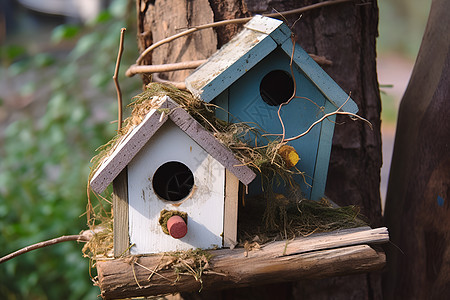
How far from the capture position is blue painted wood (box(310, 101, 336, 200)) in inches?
47.3

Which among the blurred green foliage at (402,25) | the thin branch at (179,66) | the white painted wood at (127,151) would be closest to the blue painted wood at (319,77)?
the thin branch at (179,66)

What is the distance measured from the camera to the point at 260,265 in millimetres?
1059

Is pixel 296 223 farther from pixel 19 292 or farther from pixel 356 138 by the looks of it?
pixel 19 292

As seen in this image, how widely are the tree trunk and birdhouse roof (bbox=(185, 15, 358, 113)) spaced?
26 centimetres

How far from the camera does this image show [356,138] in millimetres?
1526

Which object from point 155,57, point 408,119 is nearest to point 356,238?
point 408,119

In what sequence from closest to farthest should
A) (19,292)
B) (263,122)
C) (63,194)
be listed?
(263,122)
(19,292)
(63,194)

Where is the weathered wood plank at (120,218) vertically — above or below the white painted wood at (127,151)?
below

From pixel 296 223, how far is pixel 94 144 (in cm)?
170

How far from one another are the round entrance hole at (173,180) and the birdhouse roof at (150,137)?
12 centimetres

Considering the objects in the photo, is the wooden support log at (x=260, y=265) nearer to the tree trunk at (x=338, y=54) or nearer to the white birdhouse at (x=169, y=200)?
the white birdhouse at (x=169, y=200)

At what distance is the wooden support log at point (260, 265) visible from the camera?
1022 millimetres

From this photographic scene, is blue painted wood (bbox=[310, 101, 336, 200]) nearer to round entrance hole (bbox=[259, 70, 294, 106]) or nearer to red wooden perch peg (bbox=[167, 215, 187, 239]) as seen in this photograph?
round entrance hole (bbox=[259, 70, 294, 106])

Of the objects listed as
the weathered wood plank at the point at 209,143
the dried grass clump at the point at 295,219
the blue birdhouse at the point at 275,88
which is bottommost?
the dried grass clump at the point at 295,219
